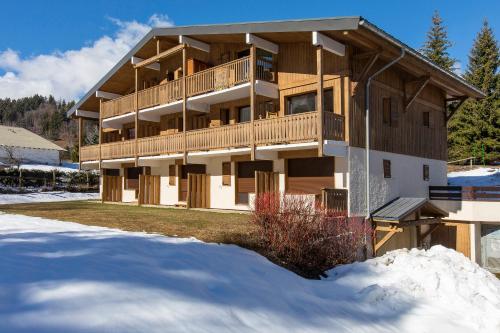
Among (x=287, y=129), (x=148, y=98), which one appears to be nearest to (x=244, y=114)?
(x=287, y=129)

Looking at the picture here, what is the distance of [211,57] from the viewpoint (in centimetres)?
2205

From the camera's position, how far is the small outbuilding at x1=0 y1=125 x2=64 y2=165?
188 feet

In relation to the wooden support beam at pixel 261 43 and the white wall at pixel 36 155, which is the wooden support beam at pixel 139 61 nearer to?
the wooden support beam at pixel 261 43

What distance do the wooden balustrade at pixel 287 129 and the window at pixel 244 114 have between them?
340 cm

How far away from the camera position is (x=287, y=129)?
618 inches

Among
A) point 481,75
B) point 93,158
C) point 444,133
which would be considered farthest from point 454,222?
point 481,75

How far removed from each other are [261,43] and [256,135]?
13.7ft

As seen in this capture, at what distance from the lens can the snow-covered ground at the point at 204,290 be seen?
16.5ft

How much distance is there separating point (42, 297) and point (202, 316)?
2077mm

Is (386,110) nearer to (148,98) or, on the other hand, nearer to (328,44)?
(328,44)

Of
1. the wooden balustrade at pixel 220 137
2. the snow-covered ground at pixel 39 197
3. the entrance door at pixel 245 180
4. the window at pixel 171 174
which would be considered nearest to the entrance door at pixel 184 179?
the window at pixel 171 174

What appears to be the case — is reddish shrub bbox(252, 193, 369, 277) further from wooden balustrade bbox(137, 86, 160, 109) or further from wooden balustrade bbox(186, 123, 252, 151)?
wooden balustrade bbox(137, 86, 160, 109)

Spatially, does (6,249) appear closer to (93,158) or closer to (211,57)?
(211,57)

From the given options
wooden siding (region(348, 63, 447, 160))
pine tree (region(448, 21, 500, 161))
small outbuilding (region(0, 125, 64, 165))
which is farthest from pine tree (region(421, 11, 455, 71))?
small outbuilding (region(0, 125, 64, 165))
